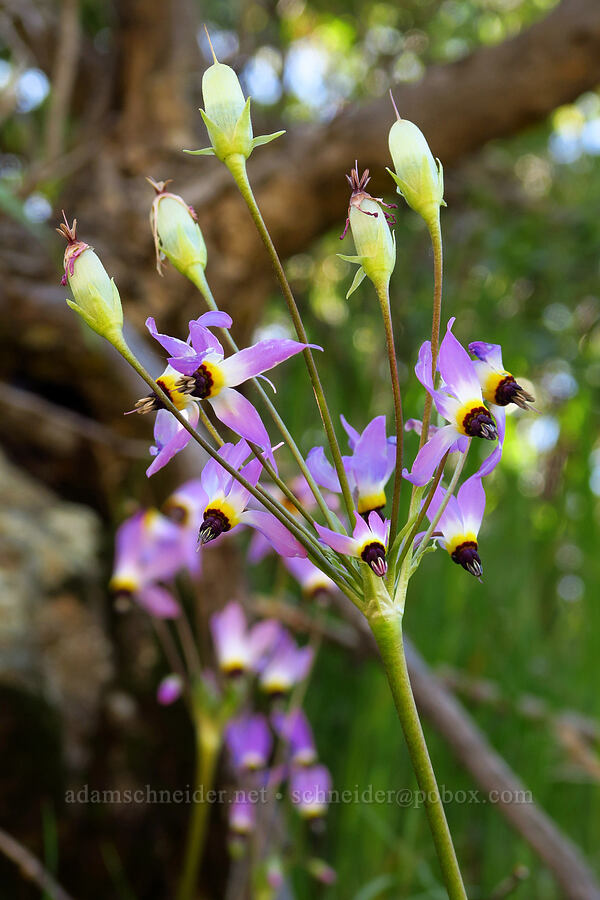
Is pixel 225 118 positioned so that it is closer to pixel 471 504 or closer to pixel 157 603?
pixel 471 504

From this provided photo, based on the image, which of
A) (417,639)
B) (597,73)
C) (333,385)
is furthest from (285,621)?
(597,73)

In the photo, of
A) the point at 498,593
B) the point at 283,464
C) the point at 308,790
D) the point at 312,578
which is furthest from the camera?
the point at 498,593

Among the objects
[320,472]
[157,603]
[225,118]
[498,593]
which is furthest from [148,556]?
[498,593]

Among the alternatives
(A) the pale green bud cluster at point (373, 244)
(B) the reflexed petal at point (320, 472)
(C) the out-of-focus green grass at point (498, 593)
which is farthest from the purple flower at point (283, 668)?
(A) the pale green bud cluster at point (373, 244)

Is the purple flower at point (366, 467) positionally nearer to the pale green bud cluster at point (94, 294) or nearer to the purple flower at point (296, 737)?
the pale green bud cluster at point (94, 294)

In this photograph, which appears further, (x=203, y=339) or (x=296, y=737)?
(x=296, y=737)

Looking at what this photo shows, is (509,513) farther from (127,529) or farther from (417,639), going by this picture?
(127,529)

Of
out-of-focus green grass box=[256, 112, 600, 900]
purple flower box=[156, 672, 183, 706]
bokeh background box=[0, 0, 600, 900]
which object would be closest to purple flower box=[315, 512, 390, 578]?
out-of-focus green grass box=[256, 112, 600, 900]
